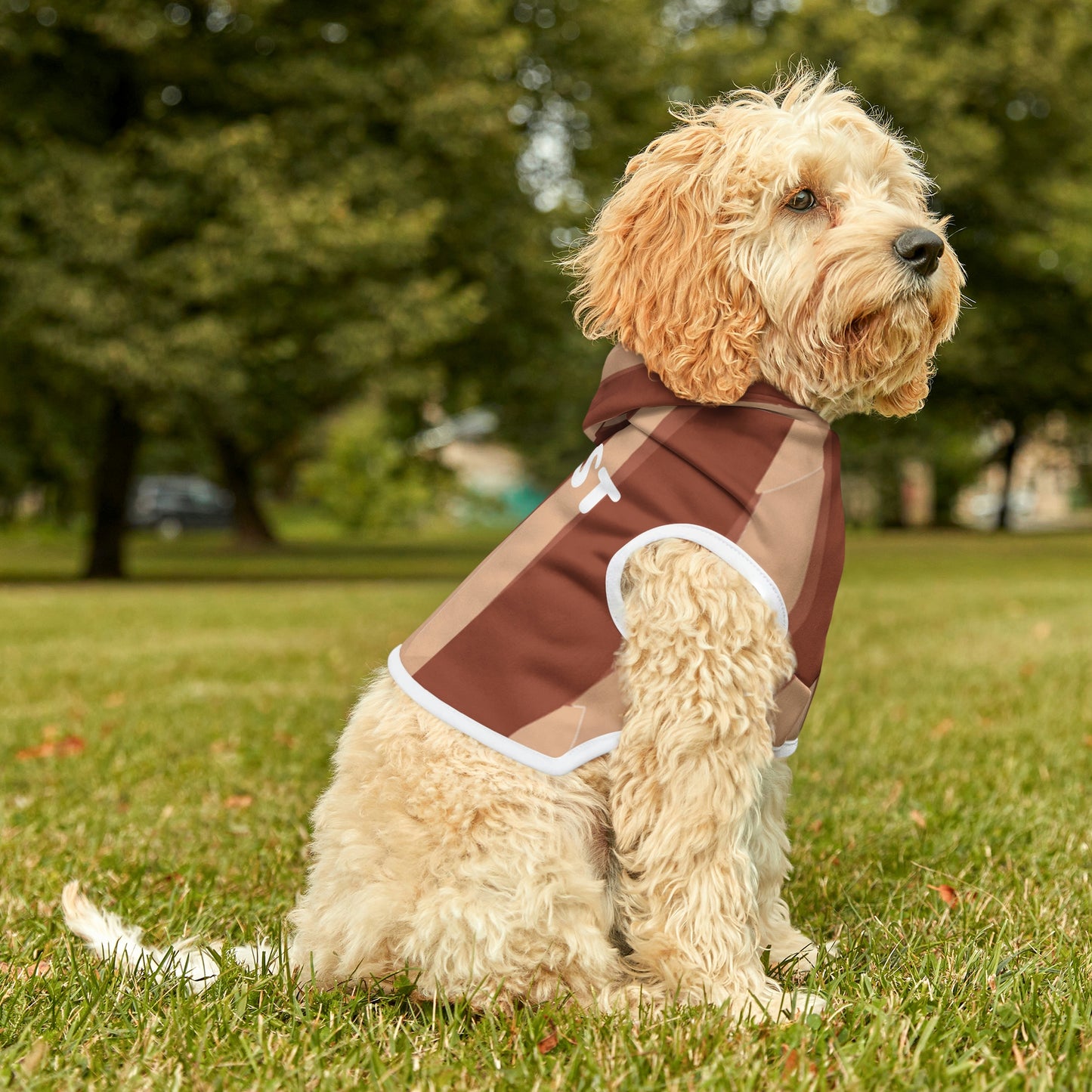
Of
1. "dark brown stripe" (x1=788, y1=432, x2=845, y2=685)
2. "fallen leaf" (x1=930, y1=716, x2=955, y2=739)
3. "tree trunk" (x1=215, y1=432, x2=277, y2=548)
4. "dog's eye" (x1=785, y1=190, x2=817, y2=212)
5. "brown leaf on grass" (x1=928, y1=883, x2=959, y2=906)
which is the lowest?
"tree trunk" (x1=215, y1=432, x2=277, y2=548)

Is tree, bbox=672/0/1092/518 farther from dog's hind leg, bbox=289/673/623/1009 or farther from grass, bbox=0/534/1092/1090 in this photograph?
dog's hind leg, bbox=289/673/623/1009

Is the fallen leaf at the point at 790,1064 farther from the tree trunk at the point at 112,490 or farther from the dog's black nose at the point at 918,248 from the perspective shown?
the tree trunk at the point at 112,490

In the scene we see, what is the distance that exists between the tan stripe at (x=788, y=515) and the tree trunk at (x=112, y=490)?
744 inches

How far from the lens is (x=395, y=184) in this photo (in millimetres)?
16938

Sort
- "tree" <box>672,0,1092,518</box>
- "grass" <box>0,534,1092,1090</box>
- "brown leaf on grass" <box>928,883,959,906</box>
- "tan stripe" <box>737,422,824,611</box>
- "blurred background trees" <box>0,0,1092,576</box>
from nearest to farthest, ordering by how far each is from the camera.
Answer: "grass" <box>0,534,1092,1090</box> < "tan stripe" <box>737,422,824,611</box> < "brown leaf on grass" <box>928,883,959,906</box> < "blurred background trees" <box>0,0,1092,576</box> < "tree" <box>672,0,1092,518</box>

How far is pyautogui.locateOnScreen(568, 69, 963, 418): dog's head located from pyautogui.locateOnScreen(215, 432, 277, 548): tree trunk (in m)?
30.5

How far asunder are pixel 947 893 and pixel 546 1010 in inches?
64.2

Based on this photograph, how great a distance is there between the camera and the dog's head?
278 cm

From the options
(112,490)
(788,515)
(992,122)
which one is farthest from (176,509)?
(788,515)

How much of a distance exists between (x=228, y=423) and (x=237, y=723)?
14.5 metres

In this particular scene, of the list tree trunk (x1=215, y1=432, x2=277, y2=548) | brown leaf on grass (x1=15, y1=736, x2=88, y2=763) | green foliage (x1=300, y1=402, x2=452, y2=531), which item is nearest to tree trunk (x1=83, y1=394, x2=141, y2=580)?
Answer: tree trunk (x1=215, y1=432, x2=277, y2=548)

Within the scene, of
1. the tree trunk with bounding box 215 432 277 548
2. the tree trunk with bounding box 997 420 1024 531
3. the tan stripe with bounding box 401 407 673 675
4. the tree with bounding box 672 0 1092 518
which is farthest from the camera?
the tree trunk with bounding box 997 420 1024 531

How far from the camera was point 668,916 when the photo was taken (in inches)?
107

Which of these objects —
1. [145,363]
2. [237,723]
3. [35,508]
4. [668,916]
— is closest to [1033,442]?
[145,363]
